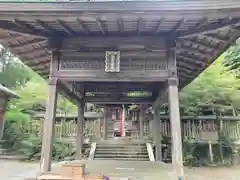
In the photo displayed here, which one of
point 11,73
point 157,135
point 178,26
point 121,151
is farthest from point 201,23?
point 11,73

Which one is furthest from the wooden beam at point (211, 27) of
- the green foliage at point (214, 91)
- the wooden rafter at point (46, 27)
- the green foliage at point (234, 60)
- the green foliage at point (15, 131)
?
the green foliage at point (15, 131)

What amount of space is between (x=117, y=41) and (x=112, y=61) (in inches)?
17.7

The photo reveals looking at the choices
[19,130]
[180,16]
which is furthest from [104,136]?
[180,16]

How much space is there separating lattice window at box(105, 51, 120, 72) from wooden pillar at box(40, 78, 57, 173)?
1.18 metres

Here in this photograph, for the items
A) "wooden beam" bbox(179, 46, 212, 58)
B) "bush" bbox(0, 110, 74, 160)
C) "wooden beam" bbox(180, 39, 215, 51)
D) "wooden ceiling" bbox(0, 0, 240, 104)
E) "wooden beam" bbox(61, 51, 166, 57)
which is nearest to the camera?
"wooden ceiling" bbox(0, 0, 240, 104)

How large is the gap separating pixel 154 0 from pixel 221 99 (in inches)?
387

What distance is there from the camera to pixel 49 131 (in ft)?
16.2

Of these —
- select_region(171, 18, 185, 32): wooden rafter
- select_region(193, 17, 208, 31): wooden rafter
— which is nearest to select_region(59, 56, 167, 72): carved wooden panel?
select_region(171, 18, 185, 32): wooden rafter

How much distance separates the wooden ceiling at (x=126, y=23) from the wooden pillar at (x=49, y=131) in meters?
1.15

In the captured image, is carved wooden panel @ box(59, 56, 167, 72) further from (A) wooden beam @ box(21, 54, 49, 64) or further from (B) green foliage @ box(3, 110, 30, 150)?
(B) green foliage @ box(3, 110, 30, 150)

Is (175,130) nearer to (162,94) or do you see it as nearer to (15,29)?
(162,94)

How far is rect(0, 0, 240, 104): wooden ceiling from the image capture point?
384 centimetres

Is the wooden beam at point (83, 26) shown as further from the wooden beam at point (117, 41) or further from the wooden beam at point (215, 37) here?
the wooden beam at point (215, 37)

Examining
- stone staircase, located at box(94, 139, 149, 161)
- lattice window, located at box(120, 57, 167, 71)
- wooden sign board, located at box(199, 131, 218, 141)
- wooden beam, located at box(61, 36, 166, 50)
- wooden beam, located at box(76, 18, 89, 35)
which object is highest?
wooden beam, located at box(76, 18, 89, 35)
